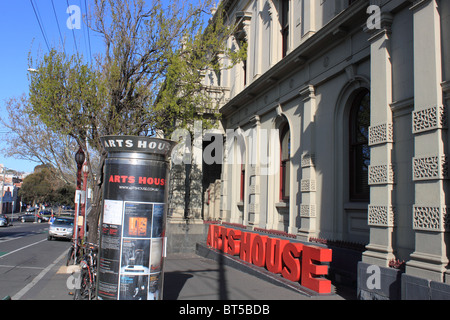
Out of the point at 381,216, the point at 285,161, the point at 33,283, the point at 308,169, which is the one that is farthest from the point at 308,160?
the point at 33,283

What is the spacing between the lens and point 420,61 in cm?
701

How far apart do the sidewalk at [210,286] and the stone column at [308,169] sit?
6.95ft

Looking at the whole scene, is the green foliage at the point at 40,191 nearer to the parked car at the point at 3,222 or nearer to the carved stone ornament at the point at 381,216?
the parked car at the point at 3,222

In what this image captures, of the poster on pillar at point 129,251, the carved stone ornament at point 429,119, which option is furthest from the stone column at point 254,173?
the poster on pillar at point 129,251

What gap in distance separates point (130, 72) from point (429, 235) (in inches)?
418

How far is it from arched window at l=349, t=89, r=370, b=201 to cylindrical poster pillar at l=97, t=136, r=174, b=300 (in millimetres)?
5800

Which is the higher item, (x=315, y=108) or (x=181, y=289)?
(x=315, y=108)

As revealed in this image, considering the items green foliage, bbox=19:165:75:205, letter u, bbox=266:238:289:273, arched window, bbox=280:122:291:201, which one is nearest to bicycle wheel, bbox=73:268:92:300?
letter u, bbox=266:238:289:273

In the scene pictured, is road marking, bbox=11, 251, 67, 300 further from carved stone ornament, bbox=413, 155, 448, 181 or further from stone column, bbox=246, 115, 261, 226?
carved stone ornament, bbox=413, 155, 448, 181

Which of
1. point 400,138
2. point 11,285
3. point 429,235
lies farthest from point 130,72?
point 429,235

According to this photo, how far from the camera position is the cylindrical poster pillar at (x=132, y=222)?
6145 millimetres

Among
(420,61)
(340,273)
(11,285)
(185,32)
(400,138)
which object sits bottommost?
(11,285)

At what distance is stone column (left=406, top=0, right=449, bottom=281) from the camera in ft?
20.7

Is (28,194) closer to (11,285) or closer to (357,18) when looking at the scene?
(11,285)
